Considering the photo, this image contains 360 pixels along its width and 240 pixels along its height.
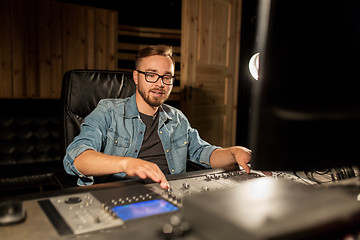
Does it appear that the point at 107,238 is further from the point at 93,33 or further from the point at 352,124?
the point at 93,33

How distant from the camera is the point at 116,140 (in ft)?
5.19

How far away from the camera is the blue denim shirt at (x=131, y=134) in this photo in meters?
1.50

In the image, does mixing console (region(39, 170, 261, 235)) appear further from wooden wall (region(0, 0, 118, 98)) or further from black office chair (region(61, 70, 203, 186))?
wooden wall (region(0, 0, 118, 98))

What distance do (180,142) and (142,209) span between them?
102cm

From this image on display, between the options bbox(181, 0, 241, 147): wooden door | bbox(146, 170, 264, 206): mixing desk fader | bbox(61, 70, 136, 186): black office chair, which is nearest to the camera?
bbox(146, 170, 264, 206): mixing desk fader

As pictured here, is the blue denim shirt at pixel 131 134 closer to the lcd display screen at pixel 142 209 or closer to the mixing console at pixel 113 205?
the mixing console at pixel 113 205

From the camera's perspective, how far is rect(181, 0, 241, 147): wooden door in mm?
3637

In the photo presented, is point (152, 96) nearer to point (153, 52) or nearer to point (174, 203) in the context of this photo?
point (153, 52)

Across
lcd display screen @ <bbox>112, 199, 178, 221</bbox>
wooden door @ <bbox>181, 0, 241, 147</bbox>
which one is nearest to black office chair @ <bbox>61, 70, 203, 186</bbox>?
lcd display screen @ <bbox>112, 199, 178, 221</bbox>

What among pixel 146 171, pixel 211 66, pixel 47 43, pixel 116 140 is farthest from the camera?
pixel 47 43

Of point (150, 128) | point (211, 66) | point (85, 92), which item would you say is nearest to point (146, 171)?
point (150, 128)

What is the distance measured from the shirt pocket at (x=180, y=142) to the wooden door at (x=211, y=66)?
188cm

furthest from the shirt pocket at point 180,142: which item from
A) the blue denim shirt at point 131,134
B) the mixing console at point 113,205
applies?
the mixing console at point 113,205

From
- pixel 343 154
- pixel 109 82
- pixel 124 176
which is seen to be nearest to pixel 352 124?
pixel 343 154
